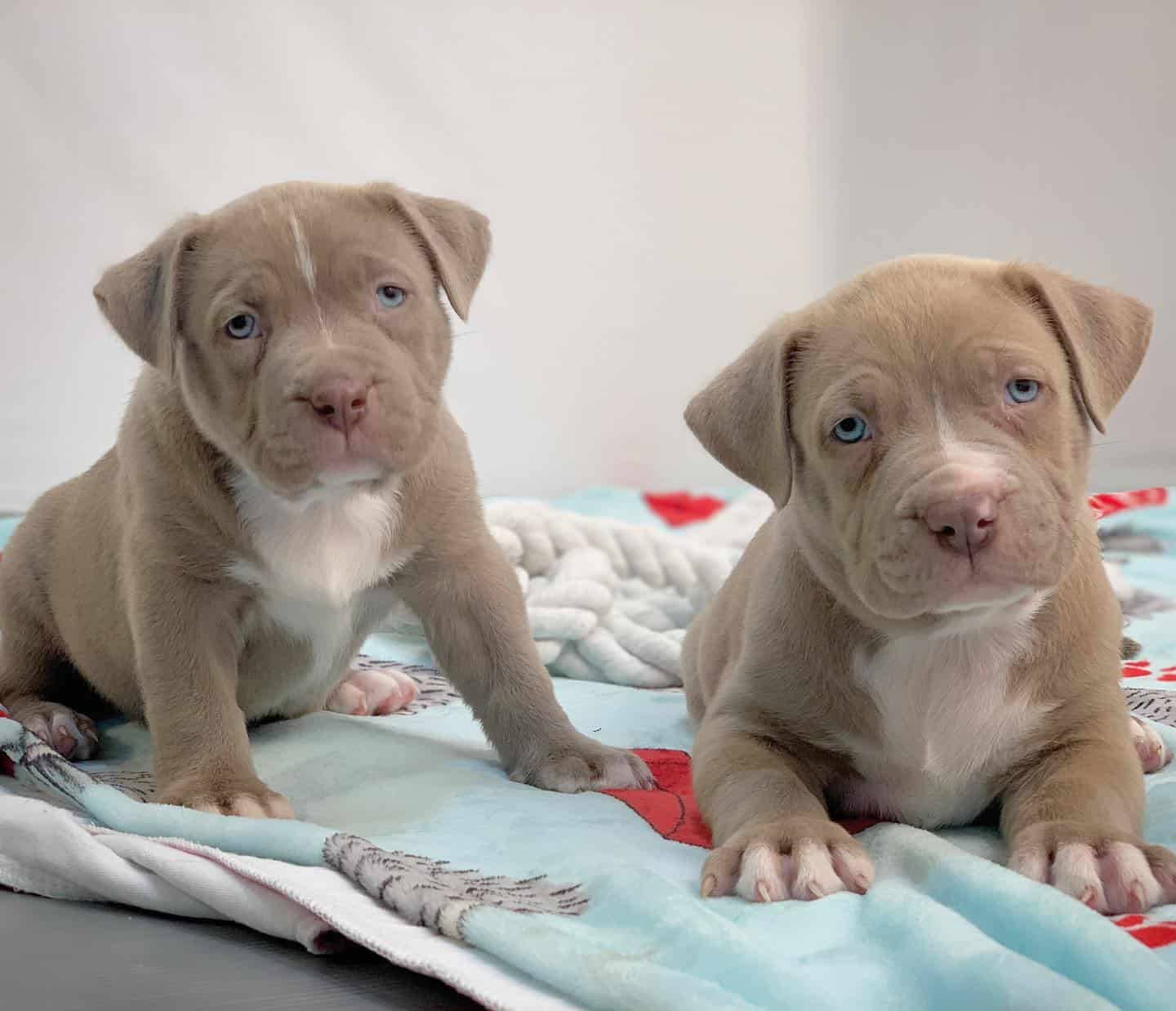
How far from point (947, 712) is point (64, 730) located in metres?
2.47

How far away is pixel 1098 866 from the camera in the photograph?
254 cm

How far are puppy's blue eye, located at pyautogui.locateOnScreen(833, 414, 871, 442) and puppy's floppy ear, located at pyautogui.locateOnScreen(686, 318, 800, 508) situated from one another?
172 millimetres

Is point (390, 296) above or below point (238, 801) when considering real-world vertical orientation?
above

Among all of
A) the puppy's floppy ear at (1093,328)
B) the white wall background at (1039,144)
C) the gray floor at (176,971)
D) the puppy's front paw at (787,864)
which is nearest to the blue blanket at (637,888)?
the puppy's front paw at (787,864)

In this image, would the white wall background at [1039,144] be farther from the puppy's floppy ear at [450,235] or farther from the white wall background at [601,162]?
the puppy's floppy ear at [450,235]

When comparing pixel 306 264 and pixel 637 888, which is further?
pixel 306 264

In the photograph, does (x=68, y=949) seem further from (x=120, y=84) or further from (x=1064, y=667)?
(x=120, y=84)

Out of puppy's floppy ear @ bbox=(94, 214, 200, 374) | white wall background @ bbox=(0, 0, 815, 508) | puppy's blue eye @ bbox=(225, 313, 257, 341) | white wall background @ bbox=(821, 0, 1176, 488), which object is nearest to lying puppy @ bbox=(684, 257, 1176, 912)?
puppy's blue eye @ bbox=(225, 313, 257, 341)

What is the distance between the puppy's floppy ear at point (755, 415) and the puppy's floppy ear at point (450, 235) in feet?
2.16

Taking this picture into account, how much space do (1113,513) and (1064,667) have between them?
3.78 metres

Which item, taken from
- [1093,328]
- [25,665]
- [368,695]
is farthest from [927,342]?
[25,665]

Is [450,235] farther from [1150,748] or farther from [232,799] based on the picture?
[1150,748]

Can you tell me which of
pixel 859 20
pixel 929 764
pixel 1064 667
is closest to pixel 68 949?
pixel 929 764

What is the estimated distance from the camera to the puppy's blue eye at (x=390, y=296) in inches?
133
